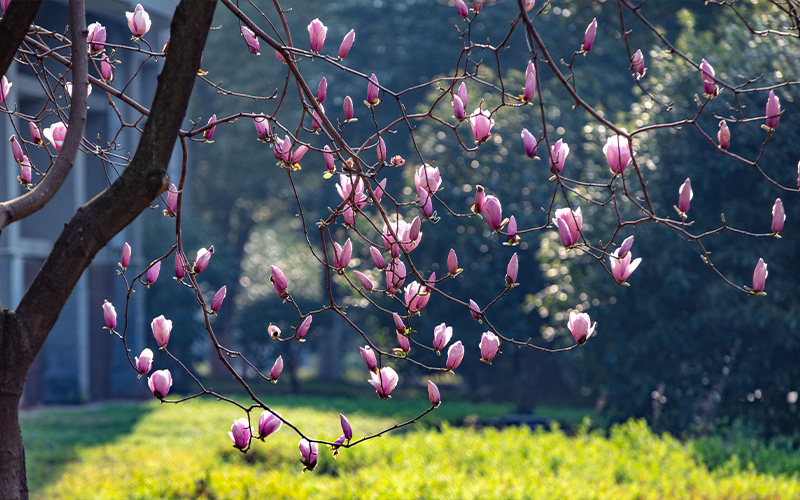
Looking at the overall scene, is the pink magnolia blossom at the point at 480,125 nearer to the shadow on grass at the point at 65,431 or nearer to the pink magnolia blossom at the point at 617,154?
the pink magnolia blossom at the point at 617,154

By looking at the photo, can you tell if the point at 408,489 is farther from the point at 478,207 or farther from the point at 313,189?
the point at 313,189

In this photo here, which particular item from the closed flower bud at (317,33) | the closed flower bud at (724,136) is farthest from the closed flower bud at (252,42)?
the closed flower bud at (724,136)

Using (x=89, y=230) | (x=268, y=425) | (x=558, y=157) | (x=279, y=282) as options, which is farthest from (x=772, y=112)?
(x=89, y=230)

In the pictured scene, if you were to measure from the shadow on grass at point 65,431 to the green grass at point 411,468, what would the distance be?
0.03 metres

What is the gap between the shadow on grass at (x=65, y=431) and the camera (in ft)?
26.7

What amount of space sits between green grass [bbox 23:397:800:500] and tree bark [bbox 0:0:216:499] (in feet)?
11.8

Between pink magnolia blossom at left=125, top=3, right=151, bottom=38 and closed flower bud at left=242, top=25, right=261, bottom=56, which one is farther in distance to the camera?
closed flower bud at left=242, top=25, right=261, bottom=56

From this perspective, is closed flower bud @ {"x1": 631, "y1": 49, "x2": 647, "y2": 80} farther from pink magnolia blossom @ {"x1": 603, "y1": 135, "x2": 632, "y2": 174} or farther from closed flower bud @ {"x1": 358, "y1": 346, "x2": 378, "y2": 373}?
closed flower bud @ {"x1": 358, "y1": 346, "x2": 378, "y2": 373}

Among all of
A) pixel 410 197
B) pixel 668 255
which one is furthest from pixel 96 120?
pixel 668 255

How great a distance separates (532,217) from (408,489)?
330 inches

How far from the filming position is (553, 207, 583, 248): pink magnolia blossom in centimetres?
246

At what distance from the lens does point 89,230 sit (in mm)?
2311

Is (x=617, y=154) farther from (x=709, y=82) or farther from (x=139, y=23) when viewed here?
(x=139, y=23)

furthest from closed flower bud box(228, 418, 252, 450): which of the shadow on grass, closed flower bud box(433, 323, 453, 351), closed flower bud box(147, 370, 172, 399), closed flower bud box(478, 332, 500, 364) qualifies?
the shadow on grass
